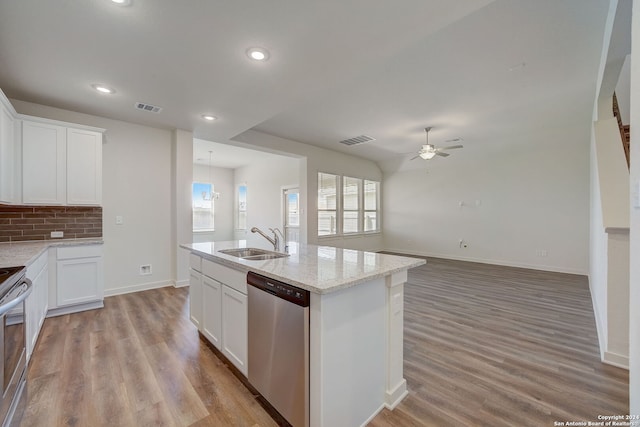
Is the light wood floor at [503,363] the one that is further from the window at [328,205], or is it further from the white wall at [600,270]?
the window at [328,205]

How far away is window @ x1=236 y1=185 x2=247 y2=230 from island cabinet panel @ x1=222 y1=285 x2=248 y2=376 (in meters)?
7.23

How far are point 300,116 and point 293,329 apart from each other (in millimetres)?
3835

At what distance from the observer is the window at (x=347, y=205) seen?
7152mm

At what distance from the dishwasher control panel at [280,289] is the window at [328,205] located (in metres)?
5.21

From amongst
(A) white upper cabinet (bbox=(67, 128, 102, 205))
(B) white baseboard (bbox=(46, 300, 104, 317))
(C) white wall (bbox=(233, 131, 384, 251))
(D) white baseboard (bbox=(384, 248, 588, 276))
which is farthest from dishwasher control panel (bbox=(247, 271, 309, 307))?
(D) white baseboard (bbox=(384, 248, 588, 276))

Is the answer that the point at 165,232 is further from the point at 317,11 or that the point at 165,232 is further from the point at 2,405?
the point at 317,11

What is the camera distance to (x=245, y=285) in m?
1.90

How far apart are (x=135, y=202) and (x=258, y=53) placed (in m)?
3.21

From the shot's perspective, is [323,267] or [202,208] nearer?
[323,267]

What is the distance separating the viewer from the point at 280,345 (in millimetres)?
1599

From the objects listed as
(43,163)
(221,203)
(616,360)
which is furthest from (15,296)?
(221,203)

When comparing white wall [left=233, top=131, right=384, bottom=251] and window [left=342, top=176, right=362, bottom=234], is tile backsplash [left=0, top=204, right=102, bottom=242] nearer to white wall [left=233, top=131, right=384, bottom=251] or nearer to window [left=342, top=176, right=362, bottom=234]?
white wall [left=233, top=131, right=384, bottom=251]

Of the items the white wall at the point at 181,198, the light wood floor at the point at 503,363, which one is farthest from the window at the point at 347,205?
the light wood floor at the point at 503,363

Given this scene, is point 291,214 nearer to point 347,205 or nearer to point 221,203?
point 347,205
